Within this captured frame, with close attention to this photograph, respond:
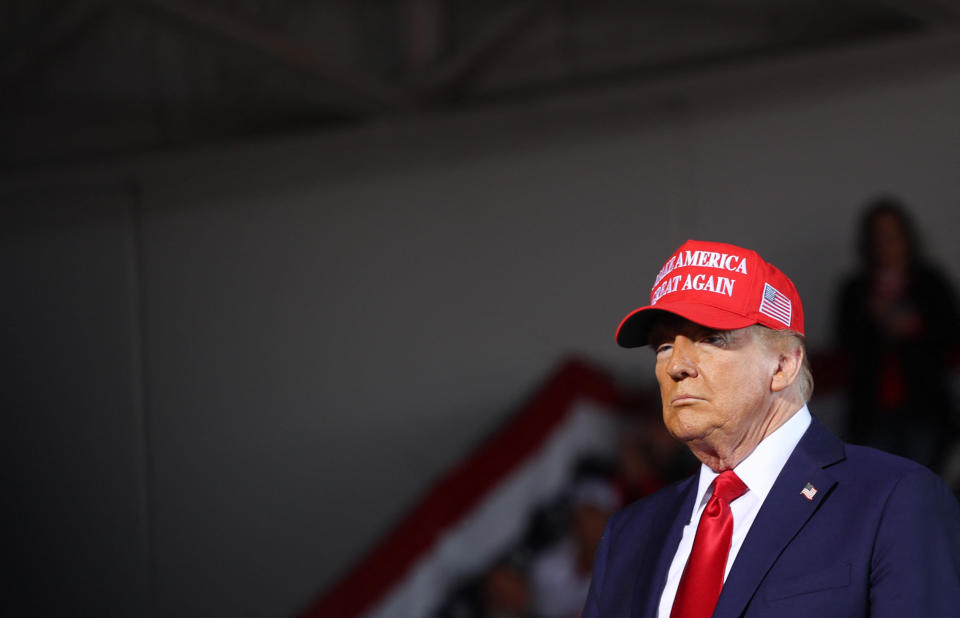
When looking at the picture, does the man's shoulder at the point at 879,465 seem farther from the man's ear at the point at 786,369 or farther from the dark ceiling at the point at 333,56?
the dark ceiling at the point at 333,56

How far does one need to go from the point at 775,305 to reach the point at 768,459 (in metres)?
0.18

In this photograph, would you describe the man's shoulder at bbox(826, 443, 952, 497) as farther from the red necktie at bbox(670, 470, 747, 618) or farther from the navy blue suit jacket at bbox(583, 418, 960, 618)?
the red necktie at bbox(670, 470, 747, 618)

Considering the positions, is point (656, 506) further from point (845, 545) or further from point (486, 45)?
point (486, 45)

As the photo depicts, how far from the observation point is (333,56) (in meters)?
5.07

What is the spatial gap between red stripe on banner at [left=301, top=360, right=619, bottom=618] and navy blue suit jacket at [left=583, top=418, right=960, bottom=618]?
265 centimetres

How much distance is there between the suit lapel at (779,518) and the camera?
1.16 m

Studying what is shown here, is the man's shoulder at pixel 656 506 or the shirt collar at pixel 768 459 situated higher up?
the shirt collar at pixel 768 459

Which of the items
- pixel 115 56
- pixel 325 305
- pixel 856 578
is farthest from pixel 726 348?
pixel 115 56

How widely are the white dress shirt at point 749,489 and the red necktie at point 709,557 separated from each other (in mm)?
10

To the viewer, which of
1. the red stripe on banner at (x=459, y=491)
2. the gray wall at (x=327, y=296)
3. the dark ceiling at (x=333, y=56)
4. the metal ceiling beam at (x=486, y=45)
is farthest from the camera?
the metal ceiling beam at (x=486, y=45)

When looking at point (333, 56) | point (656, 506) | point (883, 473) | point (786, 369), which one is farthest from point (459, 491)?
point (883, 473)

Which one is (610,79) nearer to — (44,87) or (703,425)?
(44,87)

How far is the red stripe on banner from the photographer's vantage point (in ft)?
12.5

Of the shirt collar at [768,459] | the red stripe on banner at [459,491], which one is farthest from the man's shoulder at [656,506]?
the red stripe on banner at [459,491]
